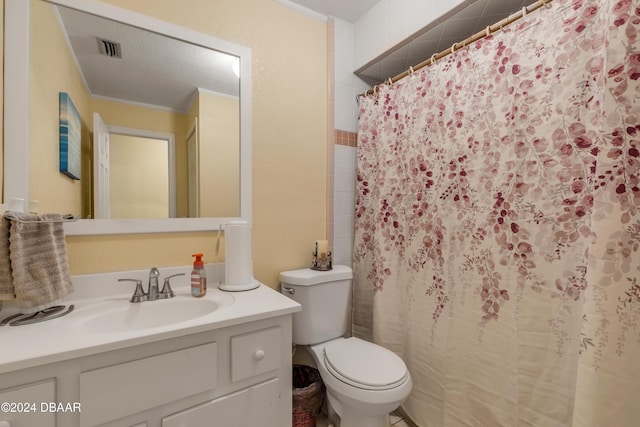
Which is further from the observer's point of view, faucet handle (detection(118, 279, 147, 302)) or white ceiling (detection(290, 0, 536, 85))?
white ceiling (detection(290, 0, 536, 85))

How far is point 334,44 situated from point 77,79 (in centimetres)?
130

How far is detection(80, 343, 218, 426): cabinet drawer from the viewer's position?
755mm

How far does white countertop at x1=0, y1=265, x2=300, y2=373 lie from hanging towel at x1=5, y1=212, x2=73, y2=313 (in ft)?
0.26

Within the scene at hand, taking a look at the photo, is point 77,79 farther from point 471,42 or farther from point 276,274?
point 471,42

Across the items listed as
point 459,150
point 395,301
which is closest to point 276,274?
point 395,301

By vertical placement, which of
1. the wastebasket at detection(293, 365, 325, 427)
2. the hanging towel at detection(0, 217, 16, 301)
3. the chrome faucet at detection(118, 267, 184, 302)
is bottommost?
the wastebasket at detection(293, 365, 325, 427)

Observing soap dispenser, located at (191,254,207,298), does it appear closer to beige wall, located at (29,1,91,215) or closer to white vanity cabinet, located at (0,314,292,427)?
white vanity cabinet, located at (0,314,292,427)

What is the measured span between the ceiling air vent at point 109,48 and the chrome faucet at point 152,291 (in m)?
0.89

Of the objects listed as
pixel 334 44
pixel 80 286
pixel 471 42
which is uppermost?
pixel 334 44

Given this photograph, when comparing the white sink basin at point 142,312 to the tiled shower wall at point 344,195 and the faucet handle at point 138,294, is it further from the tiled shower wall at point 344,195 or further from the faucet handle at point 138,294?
the tiled shower wall at point 344,195

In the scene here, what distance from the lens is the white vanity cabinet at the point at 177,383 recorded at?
2.36 ft

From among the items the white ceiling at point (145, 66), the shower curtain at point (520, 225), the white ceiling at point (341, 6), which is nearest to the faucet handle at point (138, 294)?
the white ceiling at point (145, 66)

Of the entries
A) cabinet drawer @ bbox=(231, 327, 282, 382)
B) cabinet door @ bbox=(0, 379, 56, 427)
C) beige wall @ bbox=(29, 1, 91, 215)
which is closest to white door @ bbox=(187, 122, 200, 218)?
beige wall @ bbox=(29, 1, 91, 215)

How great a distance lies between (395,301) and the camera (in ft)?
5.16
